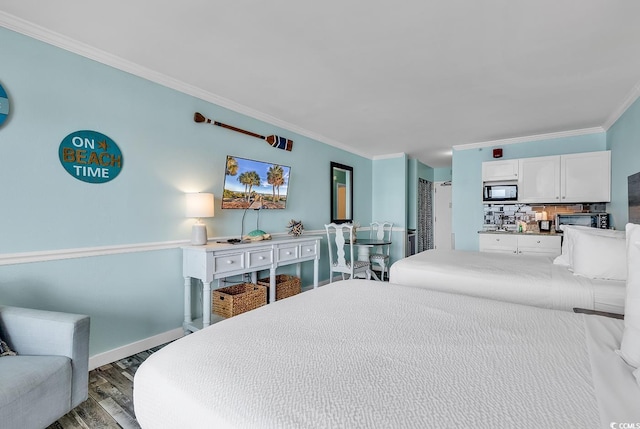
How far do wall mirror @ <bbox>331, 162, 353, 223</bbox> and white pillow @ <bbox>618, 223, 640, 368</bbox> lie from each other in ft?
13.7

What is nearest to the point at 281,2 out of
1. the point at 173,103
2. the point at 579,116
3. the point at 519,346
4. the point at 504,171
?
the point at 173,103

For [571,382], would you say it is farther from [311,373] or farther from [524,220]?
[524,220]

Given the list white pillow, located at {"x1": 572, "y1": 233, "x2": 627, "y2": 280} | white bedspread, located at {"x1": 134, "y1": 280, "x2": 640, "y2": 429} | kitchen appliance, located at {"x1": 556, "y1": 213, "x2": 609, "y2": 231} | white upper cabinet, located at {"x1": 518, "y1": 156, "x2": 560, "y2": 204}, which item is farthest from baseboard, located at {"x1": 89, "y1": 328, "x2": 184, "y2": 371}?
kitchen appliance, located at {"x1": 556, "y1": 213, "x2": 609, "y2": 231}

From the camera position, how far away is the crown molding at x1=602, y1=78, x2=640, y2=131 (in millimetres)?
2945

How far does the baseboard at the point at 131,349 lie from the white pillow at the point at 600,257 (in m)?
3.49

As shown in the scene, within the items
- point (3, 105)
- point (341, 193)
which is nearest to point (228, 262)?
point (3, 105)

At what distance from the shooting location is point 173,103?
2893 millimetres

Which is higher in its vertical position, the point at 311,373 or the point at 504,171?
the point at 504,171

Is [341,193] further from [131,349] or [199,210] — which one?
[131,349]

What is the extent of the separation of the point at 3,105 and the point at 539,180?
5924mm

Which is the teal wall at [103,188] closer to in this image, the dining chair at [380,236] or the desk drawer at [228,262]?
the desk drawer at [228,262]

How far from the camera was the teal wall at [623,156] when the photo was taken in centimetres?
308

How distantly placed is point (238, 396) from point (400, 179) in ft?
18.4

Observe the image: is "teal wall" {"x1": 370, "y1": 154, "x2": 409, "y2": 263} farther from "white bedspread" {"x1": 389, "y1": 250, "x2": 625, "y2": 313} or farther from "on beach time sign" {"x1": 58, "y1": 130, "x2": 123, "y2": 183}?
"on beach time sign" {"x1": 58, "y1": 130, "x2": 123, "y2": 183}
